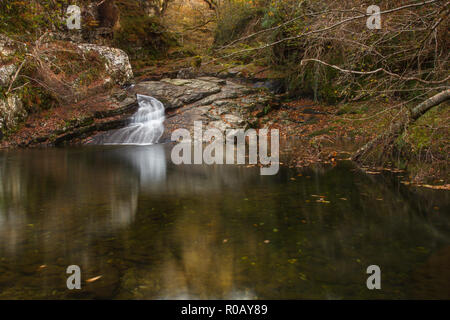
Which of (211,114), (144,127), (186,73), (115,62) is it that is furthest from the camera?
(186,73)

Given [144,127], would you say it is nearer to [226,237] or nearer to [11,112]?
[11,112]

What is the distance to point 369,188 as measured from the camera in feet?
23.1

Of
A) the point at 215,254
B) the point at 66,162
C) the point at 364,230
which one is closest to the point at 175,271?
the point at 215,254

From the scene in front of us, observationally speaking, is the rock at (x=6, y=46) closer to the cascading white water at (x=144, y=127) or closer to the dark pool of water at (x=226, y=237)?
the cascading white water at (x=144, y=127)

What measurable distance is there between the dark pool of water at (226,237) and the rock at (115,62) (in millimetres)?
13354

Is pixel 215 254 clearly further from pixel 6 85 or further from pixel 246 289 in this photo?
pixel 6 85

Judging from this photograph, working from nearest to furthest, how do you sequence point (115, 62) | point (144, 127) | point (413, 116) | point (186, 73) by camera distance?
point (413, 116) < point (144, 127) < point (115, 62) < point (186, 73)

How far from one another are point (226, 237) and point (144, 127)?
13973 millimetres

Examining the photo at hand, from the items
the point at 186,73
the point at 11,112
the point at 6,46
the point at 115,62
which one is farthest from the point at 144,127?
the point at 186,73

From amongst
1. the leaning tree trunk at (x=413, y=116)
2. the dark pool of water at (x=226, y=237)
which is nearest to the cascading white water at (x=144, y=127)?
the dark pool of water at (x=226, y=237)

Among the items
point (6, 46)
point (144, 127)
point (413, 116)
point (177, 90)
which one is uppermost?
point (6, 46)

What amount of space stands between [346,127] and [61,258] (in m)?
14.3

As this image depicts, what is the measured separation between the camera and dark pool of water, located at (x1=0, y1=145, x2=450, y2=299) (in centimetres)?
336

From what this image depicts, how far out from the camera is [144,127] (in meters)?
17.7
